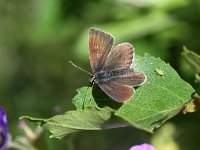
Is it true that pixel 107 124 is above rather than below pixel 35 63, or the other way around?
above

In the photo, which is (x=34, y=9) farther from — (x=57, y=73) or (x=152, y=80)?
(x=152, y=80)

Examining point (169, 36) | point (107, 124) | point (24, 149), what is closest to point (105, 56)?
point (107, 124)

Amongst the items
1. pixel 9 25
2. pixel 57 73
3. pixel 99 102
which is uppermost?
pixel 99 102

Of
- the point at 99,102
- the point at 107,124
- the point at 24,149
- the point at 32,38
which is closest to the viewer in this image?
the point at 107,124

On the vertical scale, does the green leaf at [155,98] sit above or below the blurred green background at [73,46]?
above

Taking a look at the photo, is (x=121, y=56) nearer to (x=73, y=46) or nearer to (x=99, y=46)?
(x=99, y=46)

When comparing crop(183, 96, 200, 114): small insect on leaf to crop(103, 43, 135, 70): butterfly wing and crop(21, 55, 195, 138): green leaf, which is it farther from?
crop(103, 43, 135, 70): butterfly wing

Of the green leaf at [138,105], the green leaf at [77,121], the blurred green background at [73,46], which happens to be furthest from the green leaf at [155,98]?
Answer: the blurred green background at [73,46]

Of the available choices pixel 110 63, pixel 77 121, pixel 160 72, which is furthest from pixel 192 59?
pixel 77 121

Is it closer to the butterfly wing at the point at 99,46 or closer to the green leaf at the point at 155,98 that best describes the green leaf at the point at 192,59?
the green leaf at the point at 155,98
